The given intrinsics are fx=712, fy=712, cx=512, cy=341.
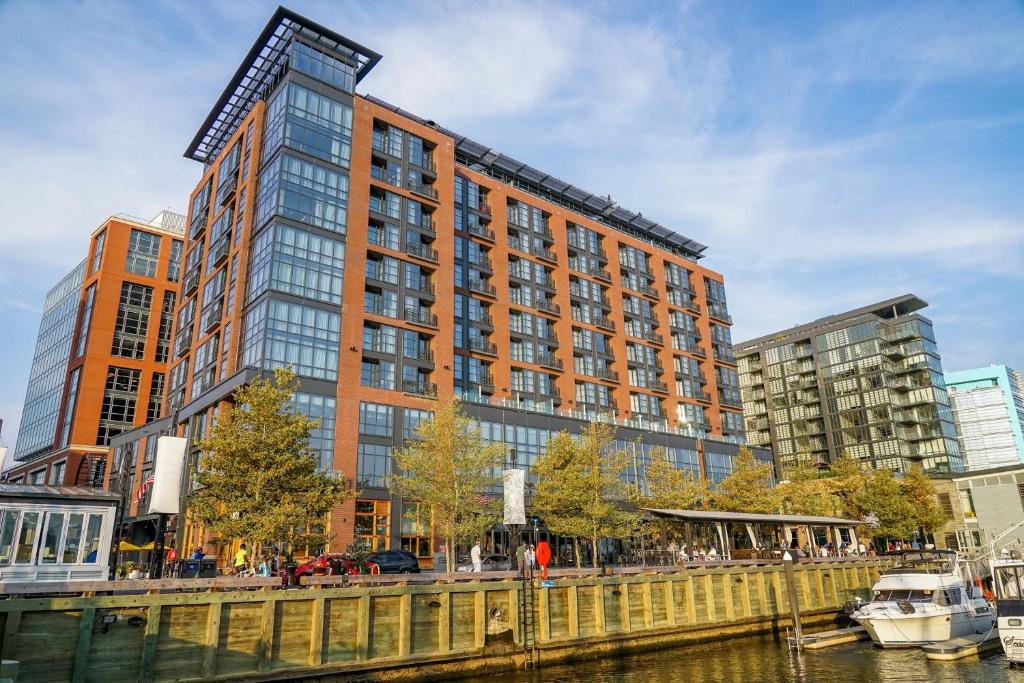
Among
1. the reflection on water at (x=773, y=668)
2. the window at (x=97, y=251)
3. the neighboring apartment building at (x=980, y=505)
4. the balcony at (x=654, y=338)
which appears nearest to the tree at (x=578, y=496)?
the reflection on water at (x=773, y=668)

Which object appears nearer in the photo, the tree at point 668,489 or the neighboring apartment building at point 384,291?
the neighboring apartment building at point 384,291

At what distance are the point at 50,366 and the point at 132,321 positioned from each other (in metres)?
18.4

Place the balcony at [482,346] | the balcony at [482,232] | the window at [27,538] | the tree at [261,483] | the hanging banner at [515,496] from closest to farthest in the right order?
1. the window at [27,538]
2. the hanging banner at [515,496]
3. the tree at [261,483]
4. the balcony at [482,346]
5. the balcony at [482,232]

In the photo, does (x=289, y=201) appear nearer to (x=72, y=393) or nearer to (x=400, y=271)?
(x=400, y=271)

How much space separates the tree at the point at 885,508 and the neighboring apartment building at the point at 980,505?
67.1 ft

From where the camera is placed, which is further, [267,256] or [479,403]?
[479,403]

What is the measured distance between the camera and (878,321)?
11612 centimetres

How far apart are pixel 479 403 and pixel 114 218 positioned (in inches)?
2271

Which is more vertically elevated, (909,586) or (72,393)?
(72,393)

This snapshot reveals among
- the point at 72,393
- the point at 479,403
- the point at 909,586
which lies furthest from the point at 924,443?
the point at 72,393

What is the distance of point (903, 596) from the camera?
32.2 meters

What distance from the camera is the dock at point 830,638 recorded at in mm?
31212

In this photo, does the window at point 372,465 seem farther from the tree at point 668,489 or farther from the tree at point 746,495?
the tree at point 746,495

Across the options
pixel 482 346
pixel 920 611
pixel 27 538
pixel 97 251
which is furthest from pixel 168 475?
pixel 97 251
